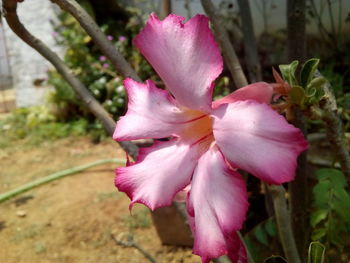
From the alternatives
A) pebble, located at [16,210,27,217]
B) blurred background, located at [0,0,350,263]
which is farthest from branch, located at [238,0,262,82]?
pebble, located at [16,210,27,217]

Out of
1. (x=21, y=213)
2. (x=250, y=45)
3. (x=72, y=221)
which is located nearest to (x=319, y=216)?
(x=250, y=45)

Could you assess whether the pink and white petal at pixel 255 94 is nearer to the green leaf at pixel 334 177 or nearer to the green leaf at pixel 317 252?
the green leaf at pixel 317 252

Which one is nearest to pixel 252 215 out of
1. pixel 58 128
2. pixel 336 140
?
pixel 336 140

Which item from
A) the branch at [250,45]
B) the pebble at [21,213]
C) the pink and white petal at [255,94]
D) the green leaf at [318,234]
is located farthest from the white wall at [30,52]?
the pink and white petal at [255,94]

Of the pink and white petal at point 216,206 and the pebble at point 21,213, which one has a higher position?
the pink and white petal at point 216,206

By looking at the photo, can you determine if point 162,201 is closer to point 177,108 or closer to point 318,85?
point 177,108

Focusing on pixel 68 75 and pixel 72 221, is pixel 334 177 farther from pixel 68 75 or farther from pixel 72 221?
pixel 72 221
